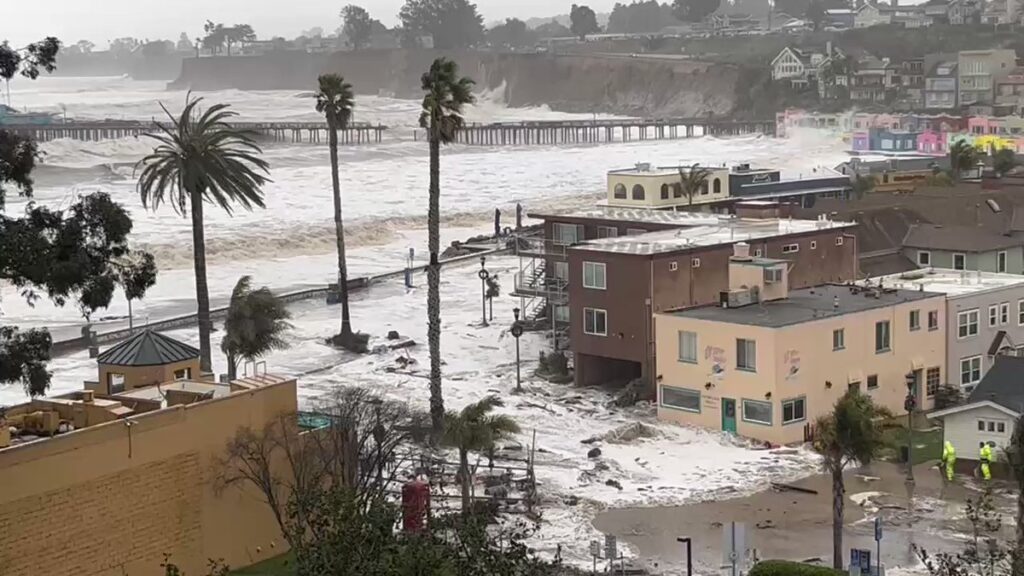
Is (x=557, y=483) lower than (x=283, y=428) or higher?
lower

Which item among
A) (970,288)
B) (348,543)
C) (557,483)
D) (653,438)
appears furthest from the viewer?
(970,288)

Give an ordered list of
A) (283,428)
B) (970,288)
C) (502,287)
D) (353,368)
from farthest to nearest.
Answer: (502,287) < (353,368) < (970,288) < (283,428)

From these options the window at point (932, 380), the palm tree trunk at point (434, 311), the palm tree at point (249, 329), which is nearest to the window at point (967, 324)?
the window at point (932, 380)

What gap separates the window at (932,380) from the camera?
38.0 m

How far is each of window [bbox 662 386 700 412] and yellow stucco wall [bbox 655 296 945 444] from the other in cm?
9

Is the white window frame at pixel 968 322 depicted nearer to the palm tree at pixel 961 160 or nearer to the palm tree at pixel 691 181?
the palm tree at pixel 691 181

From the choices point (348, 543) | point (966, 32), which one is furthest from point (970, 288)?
point (966, 32)

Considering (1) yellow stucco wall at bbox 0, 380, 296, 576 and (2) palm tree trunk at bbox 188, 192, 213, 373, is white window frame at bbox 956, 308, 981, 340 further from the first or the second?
(1) yellow stucco wall at bbox 0, 380, 296, 576

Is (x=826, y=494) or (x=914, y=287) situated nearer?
(x=826, y=494)

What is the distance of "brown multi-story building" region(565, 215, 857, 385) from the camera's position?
3925 centimetres

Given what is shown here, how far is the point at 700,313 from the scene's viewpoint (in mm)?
37000

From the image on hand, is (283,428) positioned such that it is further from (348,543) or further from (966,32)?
(966,32)

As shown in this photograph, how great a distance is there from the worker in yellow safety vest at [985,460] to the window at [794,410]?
170 inches

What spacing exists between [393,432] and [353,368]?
564 inches
